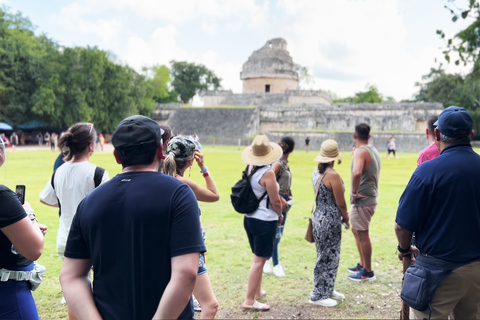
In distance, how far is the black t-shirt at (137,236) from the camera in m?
1.63

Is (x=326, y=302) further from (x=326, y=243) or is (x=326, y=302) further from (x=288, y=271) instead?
(x=288, y=271)

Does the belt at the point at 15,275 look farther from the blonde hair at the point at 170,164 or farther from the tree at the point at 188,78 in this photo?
the tree at the point at 188,78

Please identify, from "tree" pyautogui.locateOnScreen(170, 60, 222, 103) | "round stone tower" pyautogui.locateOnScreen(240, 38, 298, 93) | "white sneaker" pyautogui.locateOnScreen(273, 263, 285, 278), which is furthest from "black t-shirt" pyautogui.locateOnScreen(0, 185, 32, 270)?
"tree" pyautogui.locateOnScreen(170, 60, 222, 103)

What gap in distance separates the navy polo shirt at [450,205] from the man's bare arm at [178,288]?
156 centimetres

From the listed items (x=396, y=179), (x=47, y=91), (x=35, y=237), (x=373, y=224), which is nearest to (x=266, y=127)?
(x=47, y=91)

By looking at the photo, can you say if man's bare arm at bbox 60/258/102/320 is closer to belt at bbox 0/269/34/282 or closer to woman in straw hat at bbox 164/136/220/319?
belt at bbox 0/269/34/282

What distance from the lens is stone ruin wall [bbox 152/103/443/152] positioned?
3472 centimetres

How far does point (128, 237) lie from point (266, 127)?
3944 centimetres

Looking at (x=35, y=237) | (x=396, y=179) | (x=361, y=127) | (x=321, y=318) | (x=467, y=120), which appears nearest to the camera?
(x=35, y=237)

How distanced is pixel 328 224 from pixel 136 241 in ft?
9.91

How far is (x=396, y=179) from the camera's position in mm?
14031

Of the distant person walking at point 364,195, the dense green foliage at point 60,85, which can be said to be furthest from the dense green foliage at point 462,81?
the dense green foliage at point 60,85

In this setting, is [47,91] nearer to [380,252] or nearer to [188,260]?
[380,252]

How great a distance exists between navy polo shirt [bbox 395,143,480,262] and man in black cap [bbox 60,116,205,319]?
153cm
